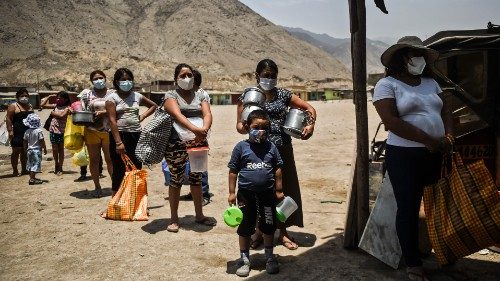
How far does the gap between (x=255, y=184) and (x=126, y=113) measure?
2.91 m

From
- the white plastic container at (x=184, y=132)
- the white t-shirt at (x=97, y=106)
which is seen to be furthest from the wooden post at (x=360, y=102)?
the white t-shirt at (x=97, y=106)

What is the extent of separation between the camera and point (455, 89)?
4.43 meters

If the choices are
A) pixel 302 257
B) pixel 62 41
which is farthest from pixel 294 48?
pixel 302 257

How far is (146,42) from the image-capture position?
122 m

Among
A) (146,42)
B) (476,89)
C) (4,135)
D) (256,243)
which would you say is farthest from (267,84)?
(146,42)

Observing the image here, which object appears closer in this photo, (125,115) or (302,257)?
(302,257)

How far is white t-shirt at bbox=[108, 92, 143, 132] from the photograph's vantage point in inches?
230

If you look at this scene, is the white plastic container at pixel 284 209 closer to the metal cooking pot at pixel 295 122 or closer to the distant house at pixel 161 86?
the metal cooking pot at pixel 295 122

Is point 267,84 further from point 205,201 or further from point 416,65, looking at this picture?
point 205,201

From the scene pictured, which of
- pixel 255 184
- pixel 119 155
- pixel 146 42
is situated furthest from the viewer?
pixel 146 42

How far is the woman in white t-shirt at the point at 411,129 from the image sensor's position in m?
3.32

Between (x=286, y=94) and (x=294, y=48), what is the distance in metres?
155

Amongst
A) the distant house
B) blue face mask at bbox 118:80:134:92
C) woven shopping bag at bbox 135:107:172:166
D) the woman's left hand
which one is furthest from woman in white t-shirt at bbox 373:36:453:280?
the distant house

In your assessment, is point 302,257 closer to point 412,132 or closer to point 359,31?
point 412,132
